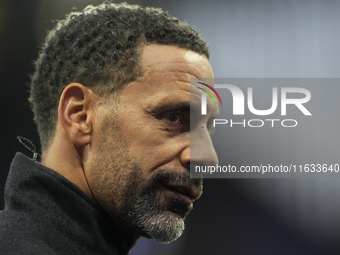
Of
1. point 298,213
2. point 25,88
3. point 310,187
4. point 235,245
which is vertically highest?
point 25,88

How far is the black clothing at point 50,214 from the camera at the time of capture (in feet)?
3.14

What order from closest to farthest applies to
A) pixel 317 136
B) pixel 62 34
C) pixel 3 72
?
pixel 62 34
pixel 317 136
pixel 3 72

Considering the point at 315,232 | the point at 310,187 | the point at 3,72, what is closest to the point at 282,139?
the point at 310,187

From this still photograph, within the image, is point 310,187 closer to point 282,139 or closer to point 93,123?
point 282,139

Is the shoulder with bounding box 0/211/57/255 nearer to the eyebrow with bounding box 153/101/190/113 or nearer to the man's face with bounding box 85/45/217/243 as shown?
the man's face with bounding box 85/45/217/243

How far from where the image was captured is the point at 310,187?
104 inches

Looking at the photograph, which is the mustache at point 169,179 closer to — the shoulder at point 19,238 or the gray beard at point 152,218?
the gray beard at point 152,218

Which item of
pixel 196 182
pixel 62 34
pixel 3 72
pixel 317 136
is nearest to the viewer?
pixel 196 182

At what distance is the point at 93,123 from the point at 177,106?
0.28 meters

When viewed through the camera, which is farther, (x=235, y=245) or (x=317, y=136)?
(x=235, y=245)

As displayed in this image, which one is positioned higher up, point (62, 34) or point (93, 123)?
point (62, 34)

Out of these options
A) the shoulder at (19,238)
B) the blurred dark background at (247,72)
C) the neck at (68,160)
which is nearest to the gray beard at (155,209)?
A: the neck at (68,160)

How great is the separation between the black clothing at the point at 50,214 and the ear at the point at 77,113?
17 centimetres

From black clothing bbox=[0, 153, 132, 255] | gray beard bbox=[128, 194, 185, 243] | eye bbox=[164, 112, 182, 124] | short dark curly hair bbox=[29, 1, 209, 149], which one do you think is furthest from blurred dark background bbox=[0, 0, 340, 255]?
black clothing bbox=[0, 153, 132, 255]
